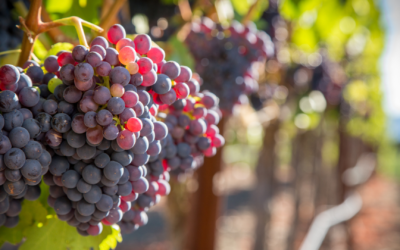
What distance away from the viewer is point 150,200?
28.3 inches

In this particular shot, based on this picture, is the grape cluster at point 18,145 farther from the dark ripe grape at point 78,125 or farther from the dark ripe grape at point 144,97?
the dark ripe grape at point 144,97

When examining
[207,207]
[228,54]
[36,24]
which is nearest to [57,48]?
[36,24]

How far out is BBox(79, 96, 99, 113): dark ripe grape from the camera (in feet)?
1.69

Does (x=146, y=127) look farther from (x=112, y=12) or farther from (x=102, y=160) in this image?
(x=112, y=12)

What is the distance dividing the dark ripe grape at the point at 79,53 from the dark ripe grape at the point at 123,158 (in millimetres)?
166

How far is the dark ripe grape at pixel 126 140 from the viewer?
52cm

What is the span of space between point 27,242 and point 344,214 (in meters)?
4.98

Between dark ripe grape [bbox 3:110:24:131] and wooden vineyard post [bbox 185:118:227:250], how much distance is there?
50.4 inches

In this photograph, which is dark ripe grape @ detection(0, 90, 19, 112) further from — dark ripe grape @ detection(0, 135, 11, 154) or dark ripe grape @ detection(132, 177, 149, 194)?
dark ripe grape @ detection(132, 177, 149, 194)

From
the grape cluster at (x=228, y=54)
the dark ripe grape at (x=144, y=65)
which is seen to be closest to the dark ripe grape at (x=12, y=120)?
the dark ripe grape at (x=144, y=65)

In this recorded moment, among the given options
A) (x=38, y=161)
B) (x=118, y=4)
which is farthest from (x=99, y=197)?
(x=118, y=4)

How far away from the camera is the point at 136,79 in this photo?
57 centimetres

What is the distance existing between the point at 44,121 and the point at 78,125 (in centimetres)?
6

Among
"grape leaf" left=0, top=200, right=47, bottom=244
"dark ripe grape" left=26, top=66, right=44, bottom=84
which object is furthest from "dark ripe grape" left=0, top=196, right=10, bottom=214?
"dark ripe grape" left=26, top=66, right=44, bottom=84
